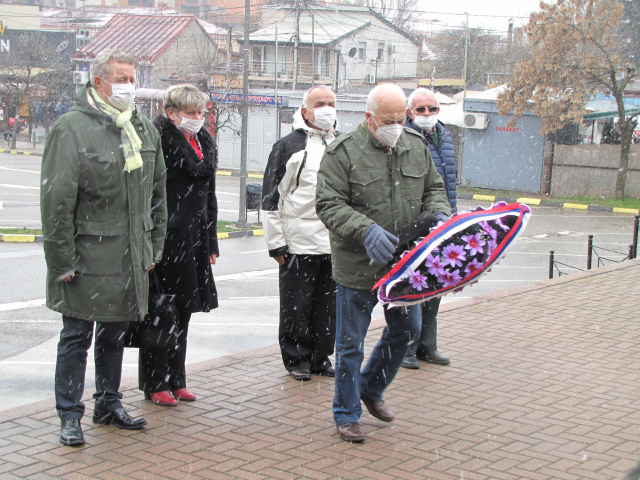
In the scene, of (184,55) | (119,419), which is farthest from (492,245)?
(184,55)

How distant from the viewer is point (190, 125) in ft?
16.6

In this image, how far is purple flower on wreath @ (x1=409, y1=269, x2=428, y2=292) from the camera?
4.31 metres

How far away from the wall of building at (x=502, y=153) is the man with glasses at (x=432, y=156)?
23.1m

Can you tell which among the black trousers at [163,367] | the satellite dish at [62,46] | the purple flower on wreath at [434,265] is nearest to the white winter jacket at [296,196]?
the black trousers at [163,367]

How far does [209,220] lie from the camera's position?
5.34 metres

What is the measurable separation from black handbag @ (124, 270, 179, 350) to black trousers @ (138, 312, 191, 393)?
0.78 ft

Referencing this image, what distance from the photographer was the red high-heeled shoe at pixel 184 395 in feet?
17.1

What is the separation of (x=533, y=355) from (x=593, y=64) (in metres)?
21.3

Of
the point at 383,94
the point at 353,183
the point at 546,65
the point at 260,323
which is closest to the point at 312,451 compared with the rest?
the point at 353,183

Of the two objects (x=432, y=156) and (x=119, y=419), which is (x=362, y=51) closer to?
(x=432, y=156)

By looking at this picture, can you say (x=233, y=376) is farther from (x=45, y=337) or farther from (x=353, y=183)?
(x=45, y=337)

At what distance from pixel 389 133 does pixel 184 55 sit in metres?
47.9

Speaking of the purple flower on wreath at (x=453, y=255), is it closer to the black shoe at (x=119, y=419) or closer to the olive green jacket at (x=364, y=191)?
the olive green jacket at (x=364, y=191)

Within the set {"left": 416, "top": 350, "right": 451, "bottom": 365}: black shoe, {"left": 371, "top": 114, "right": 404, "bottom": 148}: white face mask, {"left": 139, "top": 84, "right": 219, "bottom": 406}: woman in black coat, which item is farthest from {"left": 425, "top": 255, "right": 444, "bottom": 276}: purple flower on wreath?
{"left": 416, "top": 350, "right": 451, "bottom": 365}: black shoe
